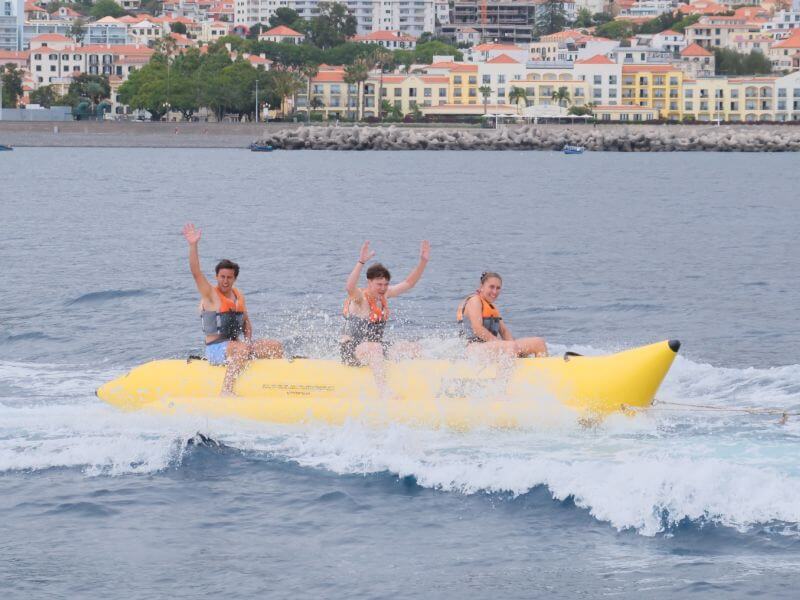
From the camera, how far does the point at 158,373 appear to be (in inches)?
516

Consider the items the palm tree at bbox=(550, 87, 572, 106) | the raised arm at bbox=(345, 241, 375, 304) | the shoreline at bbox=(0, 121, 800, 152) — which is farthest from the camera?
the palm tree at bbox=(550, 87, 572, 106)

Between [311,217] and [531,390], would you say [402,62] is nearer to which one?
[311,217]

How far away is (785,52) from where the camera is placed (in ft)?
531

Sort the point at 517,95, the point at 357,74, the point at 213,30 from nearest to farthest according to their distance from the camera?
the point at 357,74 → the point at 517,95 → the point at 213,30

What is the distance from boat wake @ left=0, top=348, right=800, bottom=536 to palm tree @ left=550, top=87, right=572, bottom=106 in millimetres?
115105

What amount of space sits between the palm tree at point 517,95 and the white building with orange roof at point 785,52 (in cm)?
3910

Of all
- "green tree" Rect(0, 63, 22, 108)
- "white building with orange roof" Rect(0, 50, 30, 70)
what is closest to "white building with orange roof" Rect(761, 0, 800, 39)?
"white building with orange roof" Rect(0, 50, 30, 70)

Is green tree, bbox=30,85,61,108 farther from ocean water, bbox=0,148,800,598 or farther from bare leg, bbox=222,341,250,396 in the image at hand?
bare leg, bbox=222,341,250,396

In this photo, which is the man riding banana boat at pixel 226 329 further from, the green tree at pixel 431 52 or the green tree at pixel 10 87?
the green tree at pixel 431 52

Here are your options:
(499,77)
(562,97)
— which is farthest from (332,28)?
(562,97)

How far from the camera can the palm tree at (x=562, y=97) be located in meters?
127

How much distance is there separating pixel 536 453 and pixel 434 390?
1136mm

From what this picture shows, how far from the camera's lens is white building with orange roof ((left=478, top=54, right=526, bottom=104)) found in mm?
133375

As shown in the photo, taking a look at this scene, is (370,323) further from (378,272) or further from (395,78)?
(395,78)
